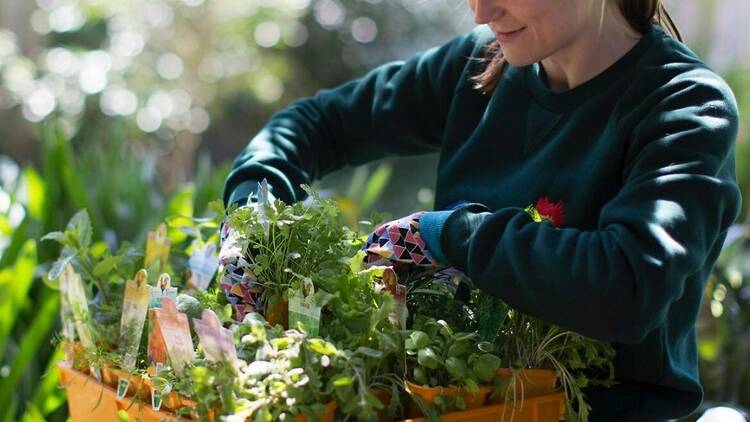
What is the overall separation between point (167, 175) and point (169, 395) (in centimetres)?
457

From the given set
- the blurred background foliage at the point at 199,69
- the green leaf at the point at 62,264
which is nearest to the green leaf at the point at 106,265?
the green leaf at the point at 62,264

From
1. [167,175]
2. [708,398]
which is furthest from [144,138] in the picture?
[708,398]

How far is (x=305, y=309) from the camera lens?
3.93 feet

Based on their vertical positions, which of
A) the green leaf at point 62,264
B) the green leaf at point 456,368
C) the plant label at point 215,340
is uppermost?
the plant label at point 215,340

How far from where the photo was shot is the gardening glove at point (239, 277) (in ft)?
4.25

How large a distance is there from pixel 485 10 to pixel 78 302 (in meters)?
0.72

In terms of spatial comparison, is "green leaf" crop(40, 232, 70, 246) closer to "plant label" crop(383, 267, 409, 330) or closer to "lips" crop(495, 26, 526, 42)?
"plant label" crop(383, 267, 409, 330)

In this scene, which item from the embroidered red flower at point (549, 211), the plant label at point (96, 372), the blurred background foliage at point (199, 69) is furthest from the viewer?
the blurred background foliage at point (199, 69)

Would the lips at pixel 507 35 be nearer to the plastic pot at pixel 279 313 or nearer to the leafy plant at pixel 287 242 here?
the leafy plant at pixel 287 242

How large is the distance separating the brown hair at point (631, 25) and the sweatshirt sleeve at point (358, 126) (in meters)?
0.06

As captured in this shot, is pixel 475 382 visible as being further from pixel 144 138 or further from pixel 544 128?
pixel 144 138

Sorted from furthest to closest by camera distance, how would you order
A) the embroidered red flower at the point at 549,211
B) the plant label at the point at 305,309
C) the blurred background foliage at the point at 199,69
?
the blurred background foliage at the point at 199,69
the embroidered red flower at the point at 549,211
the plant label at the point at 305,309

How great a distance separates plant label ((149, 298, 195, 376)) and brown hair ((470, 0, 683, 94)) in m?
0.62

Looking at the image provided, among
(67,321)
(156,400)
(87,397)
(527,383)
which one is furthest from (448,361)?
(67,321)
